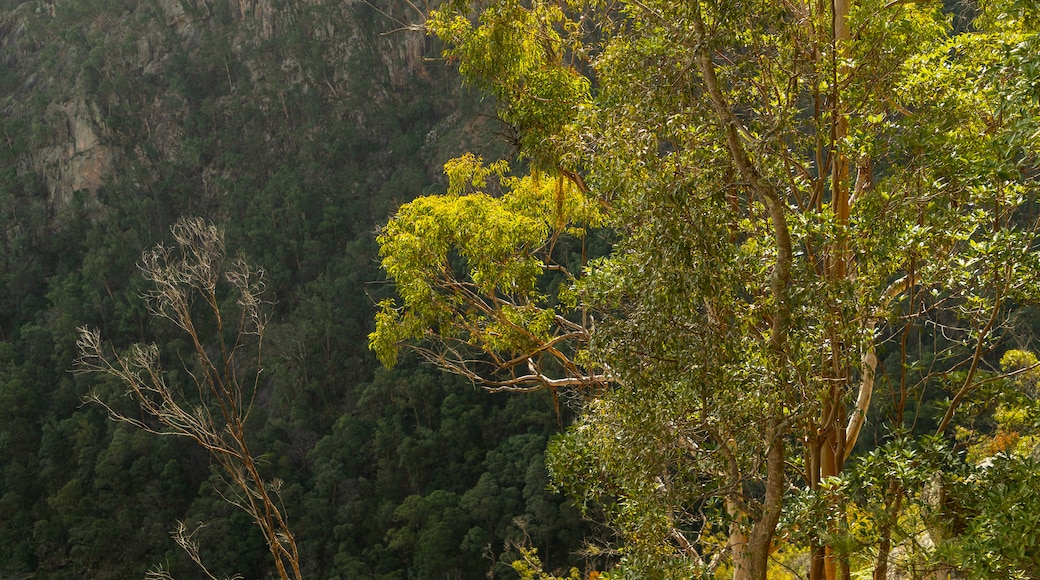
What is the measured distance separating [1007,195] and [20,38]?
1753 inches

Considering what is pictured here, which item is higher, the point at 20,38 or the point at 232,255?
the point at 20,38

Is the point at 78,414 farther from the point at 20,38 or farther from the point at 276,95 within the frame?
the point at 20,38

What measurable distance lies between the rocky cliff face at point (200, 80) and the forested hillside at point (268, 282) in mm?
97

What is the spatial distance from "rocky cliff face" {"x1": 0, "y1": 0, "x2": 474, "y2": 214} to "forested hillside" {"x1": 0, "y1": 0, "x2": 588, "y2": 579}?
3.8 inches

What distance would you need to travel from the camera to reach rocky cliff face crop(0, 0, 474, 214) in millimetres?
36406

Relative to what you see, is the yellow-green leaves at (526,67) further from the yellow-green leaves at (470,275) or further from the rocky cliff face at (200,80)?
the rocky cliff face at (200,80)

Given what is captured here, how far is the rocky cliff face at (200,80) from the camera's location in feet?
119

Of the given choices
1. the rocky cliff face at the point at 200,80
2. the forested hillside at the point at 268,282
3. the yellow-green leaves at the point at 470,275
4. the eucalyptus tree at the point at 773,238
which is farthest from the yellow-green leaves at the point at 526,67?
the rocky cliff face at the point at 200,80

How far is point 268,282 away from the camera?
27625mm

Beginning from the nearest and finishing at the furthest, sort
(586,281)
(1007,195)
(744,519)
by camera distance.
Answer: (1007,195) < (586,281) < (744,519)

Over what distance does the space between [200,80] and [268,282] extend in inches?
626

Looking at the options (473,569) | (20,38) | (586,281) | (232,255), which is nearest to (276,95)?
(232,255)

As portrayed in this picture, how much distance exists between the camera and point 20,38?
3862cm

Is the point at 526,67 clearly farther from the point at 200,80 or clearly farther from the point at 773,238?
the point at 200,80
